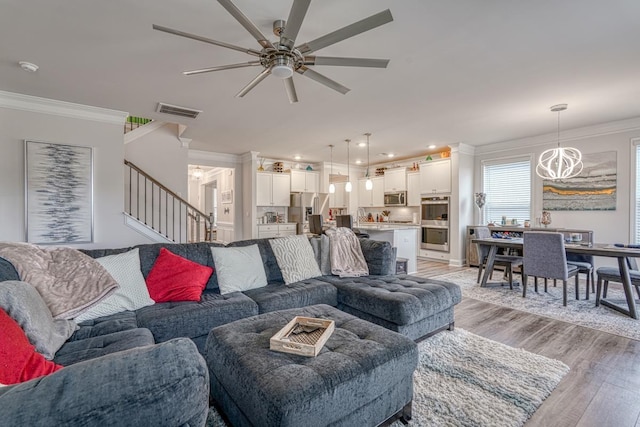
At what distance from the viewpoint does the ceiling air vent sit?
389 cm

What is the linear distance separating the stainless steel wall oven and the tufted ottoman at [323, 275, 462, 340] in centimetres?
397

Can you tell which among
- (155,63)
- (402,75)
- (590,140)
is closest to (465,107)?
(402,75)

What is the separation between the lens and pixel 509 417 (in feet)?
5.38

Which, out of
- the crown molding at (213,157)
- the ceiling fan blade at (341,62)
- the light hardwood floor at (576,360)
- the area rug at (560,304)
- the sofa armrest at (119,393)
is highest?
the crown molding at (213,157)

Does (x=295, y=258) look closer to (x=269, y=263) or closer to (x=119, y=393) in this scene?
(x=269, y=263)

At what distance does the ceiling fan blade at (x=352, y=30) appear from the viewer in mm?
1610

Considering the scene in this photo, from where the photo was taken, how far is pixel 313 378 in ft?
4.03

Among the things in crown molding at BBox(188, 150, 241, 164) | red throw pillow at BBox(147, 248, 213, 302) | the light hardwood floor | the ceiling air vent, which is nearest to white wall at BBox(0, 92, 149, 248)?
the ceiling air vent

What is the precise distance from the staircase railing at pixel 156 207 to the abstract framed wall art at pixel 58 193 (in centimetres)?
104

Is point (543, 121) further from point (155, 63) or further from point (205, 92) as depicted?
point (155, 63)

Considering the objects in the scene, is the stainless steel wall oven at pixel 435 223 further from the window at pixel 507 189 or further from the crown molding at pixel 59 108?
the crown molding at pixel 59 108

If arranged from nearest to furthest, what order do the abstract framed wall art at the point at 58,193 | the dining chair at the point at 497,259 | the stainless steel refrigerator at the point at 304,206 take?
1. the abstract framed wall art at the point at 58,193
2. the dining chair at the point at 497,259
3. the stainless steel refrigerator at the point at 304,206

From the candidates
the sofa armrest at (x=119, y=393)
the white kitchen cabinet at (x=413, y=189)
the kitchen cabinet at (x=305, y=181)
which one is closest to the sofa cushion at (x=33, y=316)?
the sofa armrest at (x=119, y=393)

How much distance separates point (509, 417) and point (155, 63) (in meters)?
3.84
